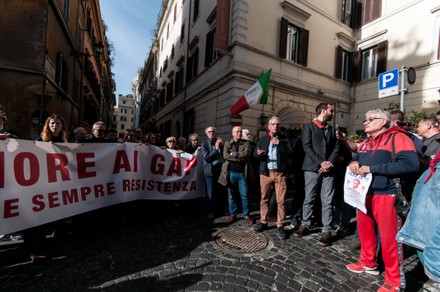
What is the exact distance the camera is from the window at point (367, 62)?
40.3 ft

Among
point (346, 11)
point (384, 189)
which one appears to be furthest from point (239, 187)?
point (346, 11)

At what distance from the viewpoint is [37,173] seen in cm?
305

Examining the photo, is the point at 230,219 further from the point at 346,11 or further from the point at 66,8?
the point at 346,11

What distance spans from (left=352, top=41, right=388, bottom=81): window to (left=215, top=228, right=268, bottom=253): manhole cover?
12.5m

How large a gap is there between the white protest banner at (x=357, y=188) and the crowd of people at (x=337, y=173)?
0.26ft

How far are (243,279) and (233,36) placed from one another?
29.5ft

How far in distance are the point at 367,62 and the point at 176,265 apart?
14801mm

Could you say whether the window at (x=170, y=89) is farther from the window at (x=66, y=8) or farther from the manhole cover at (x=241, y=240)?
the manhole cover at (x=241, y=240)

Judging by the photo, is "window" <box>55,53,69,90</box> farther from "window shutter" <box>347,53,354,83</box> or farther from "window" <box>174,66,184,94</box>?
"window shutter" <box>347,53,354,83</box>

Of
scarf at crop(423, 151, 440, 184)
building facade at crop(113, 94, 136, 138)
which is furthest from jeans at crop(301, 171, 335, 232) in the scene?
building facade at crop(113, 94, 136, 138)

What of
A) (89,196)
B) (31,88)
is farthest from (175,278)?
(31,88)

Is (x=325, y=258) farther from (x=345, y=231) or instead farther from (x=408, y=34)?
(x=408, y=34)

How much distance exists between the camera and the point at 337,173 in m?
4.11

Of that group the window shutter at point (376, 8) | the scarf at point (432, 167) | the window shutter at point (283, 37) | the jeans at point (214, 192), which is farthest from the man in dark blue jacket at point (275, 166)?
the window shutter at point (376, 8)
